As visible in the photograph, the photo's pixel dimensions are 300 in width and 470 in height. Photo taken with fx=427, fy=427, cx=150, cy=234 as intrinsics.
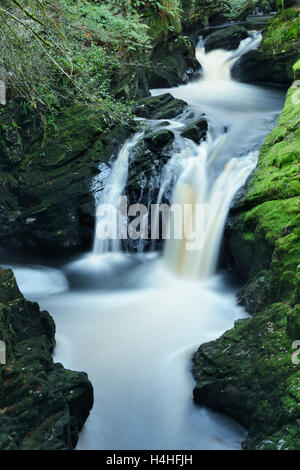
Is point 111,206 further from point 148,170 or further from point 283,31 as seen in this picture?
point 283,31

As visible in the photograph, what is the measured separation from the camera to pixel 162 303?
635 cm

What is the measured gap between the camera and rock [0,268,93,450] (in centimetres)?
316

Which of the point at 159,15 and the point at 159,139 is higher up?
the point at 159,15

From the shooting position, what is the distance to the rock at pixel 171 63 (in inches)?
454

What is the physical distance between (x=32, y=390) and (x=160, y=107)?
7.68 metres

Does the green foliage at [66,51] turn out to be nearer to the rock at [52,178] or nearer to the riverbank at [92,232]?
the riverbank at [92,232]

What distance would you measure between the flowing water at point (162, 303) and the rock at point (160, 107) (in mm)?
240

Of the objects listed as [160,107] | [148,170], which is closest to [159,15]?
[160,107]

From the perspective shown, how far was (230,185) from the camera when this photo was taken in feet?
25.0

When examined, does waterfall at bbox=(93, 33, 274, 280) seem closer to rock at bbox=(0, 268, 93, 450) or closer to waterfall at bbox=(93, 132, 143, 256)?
waterfall at bbox=(93, 132, 143, 256)

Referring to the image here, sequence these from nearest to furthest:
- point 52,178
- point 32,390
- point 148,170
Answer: point 32,390, point 148,170, point 52,178

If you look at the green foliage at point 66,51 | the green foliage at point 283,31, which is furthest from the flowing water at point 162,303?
the green foliage at point 66,51
